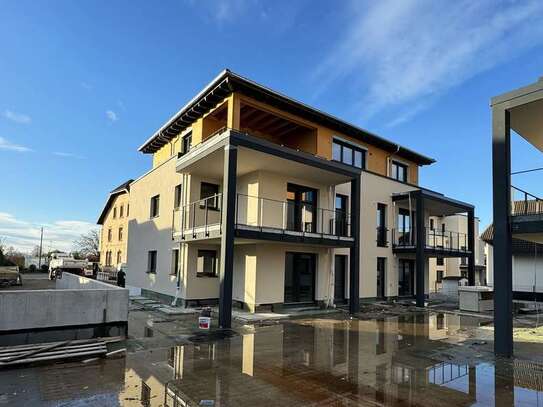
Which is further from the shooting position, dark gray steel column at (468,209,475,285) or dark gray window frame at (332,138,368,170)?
dark gray steel column at (468,209,475,285)

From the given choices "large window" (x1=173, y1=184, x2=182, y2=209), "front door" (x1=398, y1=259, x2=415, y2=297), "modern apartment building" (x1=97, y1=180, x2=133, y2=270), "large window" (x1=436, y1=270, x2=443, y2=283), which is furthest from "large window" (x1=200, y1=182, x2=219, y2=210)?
"modern apartment building" (x1=97, y1=180, x2=133, y2=270)

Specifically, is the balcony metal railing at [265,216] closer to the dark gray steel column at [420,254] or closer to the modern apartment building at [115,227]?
the dark gray steel column at [420,254]

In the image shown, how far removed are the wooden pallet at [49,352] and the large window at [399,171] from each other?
1763 centimetres

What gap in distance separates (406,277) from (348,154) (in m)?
7.95

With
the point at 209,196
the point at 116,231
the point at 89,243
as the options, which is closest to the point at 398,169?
the point at 209,196

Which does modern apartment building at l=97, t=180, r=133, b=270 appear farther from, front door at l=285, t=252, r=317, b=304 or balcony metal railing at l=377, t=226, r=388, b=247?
balcony metal railing at l=377, t=226, r=388, b=247

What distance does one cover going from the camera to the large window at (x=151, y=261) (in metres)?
18.9

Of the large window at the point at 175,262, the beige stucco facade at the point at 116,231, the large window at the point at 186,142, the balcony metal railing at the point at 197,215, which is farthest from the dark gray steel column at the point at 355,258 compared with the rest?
the beige stucco facade at the point at 116,231

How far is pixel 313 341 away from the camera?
384 inches

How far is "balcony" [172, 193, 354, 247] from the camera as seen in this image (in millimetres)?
13144

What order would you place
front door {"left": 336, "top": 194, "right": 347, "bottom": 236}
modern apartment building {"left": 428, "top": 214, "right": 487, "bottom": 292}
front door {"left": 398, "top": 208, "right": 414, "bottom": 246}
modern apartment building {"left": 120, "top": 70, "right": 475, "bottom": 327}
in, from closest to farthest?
modern apartment building {"left": 120, "top": 70, "right": 475, "bottom": 327} < front door {"left": 336, "top": 194, "right": 347, "bottom": 236} < front door {"left": 398, "top": 208, "right": 414, "bottom": 246} < modern apartment building {"left": 428, "top": 214, "right": 487, "bottom": 292}

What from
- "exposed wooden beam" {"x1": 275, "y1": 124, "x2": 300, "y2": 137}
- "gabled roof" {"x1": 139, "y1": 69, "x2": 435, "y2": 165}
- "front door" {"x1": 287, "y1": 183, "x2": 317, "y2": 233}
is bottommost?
"front door" {"x1": 287, "y1": 183, "x2": 317, "y2": 233}

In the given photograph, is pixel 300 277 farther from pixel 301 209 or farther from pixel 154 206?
pixel 154 206

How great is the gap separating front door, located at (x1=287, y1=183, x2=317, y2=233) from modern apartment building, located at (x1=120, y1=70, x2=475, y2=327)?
1.8 inches
